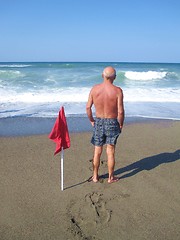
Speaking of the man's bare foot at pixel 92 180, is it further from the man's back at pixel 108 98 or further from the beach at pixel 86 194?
the man's back at pixel 108 98

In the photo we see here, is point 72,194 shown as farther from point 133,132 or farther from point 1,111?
point 1,111

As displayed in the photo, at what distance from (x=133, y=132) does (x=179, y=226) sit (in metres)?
4.20

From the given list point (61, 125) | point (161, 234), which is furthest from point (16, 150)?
point (161, 234)

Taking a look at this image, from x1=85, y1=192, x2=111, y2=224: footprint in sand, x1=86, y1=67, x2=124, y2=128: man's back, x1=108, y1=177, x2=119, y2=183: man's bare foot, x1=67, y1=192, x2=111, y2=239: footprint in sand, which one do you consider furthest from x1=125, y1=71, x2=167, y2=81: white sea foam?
x1=67, y1=192, x2=111, y2=239: footprint in sand

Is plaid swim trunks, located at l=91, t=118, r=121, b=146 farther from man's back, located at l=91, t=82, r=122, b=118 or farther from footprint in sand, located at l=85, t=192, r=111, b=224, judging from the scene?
footprint in sand, located at l=85, t=192, r=111, b=224

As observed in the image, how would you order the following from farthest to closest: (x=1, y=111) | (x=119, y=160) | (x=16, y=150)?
(x=1, y=111), (x=16, y=150), (x=119, y=160)

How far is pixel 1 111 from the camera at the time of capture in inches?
395

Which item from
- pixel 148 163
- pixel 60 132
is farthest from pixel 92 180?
pixel 148 163

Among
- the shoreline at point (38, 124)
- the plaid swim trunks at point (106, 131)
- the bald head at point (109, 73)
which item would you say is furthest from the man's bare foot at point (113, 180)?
the shoreline at point (38, 124)

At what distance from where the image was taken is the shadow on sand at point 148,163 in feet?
16.4

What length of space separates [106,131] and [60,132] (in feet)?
2.26

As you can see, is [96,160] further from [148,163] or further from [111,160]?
[148,163]

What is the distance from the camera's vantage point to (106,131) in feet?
14.3

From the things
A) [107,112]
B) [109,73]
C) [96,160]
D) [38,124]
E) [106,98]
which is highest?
[109,73]
